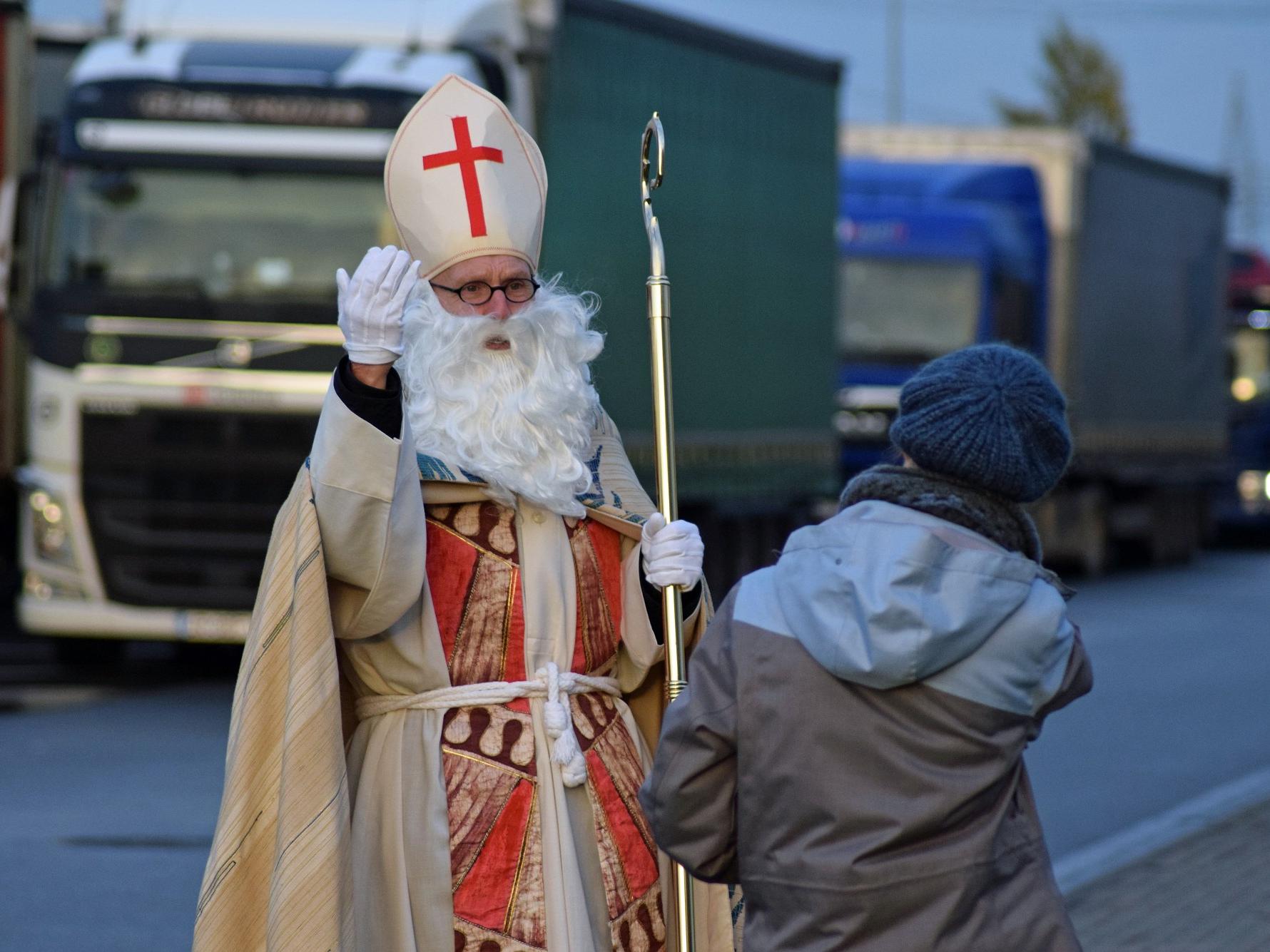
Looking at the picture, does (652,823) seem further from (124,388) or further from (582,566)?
(124,388)

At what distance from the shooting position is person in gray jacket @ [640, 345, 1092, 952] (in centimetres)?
251

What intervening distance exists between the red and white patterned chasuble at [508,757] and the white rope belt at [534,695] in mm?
18

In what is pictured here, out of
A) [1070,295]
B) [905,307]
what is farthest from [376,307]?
[1070,295]

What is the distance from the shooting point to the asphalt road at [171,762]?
6.57 metres

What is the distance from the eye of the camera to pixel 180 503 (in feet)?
33.8

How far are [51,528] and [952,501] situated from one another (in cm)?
841

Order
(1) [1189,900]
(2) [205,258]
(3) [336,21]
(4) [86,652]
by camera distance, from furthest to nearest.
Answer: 1. (4) [86,652]
2. (3) [336,21]
3. (2) [205,258]
4. (1) [1189,900]

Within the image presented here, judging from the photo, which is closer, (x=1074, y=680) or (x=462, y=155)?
(x=1074, y=680)

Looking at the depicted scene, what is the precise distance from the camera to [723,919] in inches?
140

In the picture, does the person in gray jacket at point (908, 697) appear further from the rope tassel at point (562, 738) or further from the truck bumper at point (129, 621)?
the truck bumper at point (129, 621)

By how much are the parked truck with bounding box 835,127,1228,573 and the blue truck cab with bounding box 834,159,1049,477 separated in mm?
16

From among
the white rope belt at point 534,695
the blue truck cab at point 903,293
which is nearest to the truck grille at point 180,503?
the white rope belt at point 534,695

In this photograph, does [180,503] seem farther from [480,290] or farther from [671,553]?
[671,553]

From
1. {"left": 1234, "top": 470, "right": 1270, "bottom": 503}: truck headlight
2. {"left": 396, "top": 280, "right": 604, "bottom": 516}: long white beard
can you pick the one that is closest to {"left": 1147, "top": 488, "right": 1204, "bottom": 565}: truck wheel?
{"left": 1234, "top": 470, "right": 1270, "bottom": 503}: truck headlight
